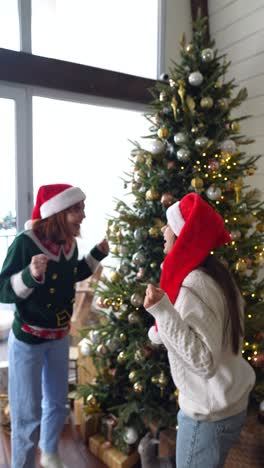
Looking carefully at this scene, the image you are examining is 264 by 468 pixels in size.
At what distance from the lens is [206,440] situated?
1118 millimetres

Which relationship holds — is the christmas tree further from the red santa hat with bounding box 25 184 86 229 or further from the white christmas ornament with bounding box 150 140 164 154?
the red santa hat with bounding box 25 184 86 229

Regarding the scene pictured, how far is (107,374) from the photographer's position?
2.18 meters

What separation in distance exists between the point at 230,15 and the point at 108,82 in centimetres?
124

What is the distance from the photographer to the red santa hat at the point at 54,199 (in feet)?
5.30

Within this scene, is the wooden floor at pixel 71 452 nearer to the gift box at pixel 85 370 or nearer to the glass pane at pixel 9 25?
the gift box at pixel 85 370

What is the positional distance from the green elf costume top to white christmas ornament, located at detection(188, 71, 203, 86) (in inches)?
36.3

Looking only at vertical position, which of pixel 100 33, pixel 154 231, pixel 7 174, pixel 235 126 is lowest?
pixel 154 231

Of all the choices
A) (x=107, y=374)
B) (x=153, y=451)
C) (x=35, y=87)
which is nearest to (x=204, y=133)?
(x=35, y=87)

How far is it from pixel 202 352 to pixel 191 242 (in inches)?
12.6

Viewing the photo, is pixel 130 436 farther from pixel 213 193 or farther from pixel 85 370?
pixel 213 193

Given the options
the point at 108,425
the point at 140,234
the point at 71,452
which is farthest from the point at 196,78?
the point at 71,452

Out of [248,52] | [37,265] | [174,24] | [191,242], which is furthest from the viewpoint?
[174,24]

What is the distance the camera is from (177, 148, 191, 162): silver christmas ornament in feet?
6.33

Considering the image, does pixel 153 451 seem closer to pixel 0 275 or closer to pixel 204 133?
pixel 0 275
